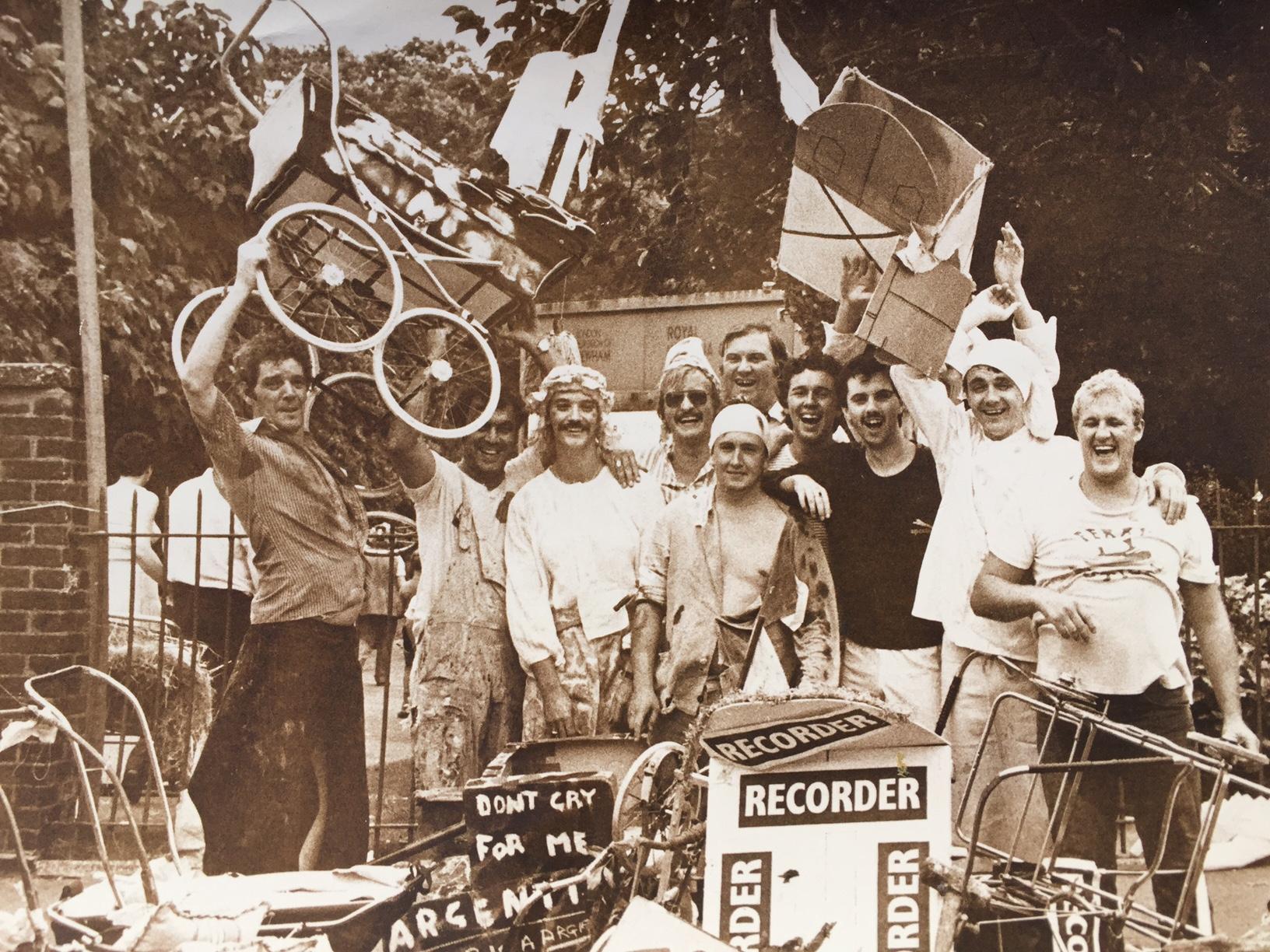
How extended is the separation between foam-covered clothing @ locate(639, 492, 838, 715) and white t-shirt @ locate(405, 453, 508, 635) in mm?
643

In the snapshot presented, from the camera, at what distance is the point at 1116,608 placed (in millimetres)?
4418

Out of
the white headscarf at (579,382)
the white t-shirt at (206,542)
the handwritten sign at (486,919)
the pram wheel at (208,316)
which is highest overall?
the pram wheel at (208,316)

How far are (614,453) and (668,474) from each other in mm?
230

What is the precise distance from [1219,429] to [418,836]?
3.35 metres

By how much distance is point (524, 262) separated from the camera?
4.90 meters

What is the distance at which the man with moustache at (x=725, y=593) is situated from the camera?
4656 mm

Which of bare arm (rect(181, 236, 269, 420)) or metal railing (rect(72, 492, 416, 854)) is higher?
bare arm (rect(181, 236, 269, 420))

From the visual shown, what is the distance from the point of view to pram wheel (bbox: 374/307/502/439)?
488 centimetres

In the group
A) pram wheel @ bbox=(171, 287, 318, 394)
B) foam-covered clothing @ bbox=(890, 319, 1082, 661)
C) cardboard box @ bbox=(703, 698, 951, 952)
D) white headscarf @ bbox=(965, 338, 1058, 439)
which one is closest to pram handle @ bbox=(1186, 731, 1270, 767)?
foam-covered clothing @ bbox=(890, 319, 1082, 661)

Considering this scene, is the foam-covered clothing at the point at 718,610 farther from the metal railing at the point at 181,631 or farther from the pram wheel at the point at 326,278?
the pram wheel at the point at 326,278

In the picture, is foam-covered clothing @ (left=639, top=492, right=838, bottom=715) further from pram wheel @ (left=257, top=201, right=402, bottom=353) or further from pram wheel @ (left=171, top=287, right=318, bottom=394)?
pram wheel @ (left=171, top=287, right=318, bottom=394)

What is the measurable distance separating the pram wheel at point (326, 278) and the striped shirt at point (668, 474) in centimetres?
113

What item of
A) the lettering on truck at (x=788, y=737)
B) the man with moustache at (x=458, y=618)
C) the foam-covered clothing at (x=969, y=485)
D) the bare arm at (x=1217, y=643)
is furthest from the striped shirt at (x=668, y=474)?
the bare arm at (x=1217, y=643)

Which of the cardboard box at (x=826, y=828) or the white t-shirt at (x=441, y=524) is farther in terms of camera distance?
the white t-shirt at (x=441, y=524)
